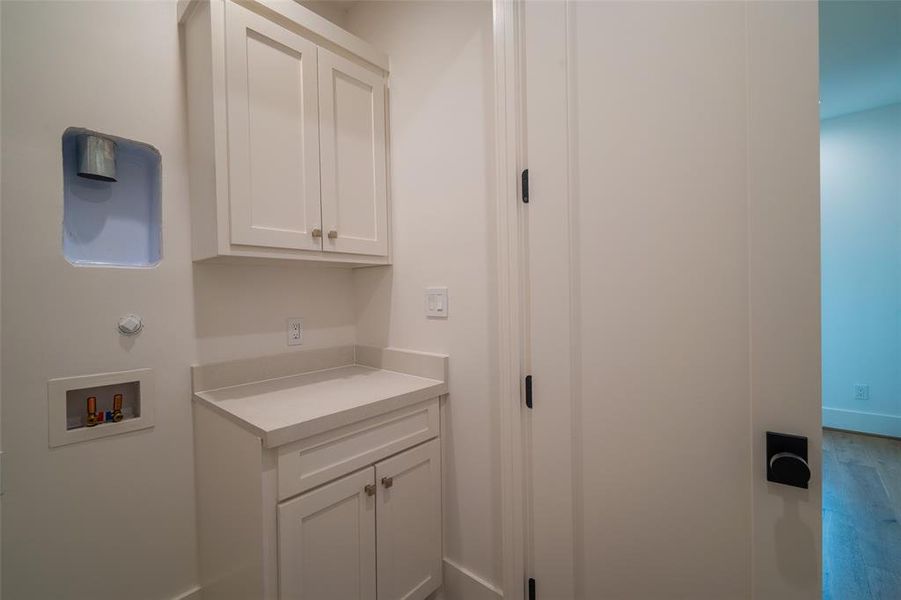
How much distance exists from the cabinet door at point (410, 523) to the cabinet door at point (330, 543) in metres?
0.05

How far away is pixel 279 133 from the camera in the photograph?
1.25 metres

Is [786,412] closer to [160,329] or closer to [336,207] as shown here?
[336,207]

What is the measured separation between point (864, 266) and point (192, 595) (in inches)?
161

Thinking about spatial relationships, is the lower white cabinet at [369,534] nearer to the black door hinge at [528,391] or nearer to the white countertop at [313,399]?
the white countertop at [313,399]

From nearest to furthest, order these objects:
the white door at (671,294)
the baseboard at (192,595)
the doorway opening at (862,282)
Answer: the white door at (671,294) < the baseboard at (192,595) < the doorway opening at (862,282)

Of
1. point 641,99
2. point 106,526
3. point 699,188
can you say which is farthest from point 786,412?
point 106,526

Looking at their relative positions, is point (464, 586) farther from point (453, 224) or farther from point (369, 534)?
point (453, 224)

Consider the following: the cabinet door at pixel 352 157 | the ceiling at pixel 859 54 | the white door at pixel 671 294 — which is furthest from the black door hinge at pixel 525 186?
the ceiling at pixel 859 54

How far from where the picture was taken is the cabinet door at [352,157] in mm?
1375

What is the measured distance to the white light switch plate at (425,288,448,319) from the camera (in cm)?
142

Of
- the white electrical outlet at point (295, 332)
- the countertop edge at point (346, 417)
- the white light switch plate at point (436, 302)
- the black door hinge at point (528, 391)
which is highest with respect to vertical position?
the white light switch plate at point (436, 302)

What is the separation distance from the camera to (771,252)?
2.40ft

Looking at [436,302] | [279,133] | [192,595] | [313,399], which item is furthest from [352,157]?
[192,595]

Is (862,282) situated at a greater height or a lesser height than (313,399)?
greater
